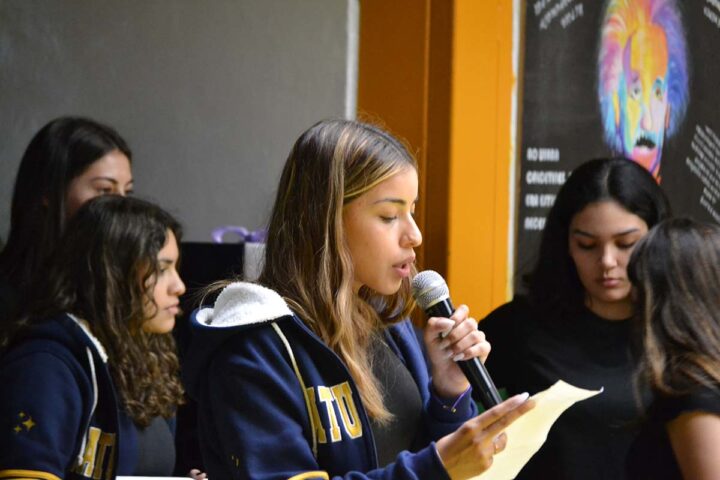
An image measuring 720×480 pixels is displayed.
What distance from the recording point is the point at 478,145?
3.88 m

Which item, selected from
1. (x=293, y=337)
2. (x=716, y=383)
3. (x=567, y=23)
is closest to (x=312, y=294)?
(x=293, y=337)

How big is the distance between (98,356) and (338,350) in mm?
1051

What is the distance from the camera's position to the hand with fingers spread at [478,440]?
1.76 metres

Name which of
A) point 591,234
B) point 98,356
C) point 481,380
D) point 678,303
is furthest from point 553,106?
point 481,380

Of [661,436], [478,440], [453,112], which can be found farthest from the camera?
[453,112]

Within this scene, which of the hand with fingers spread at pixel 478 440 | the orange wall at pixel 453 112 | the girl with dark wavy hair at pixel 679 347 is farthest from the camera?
the orange wall at pixel 453 112

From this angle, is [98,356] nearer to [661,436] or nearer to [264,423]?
[264,423]

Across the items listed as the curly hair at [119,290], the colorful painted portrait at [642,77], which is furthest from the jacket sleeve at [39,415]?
the colorful painted portrait at [642,77]

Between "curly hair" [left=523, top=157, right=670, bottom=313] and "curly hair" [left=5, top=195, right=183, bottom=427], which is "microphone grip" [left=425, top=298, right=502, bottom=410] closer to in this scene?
"curly hair" [left=5, top=195, right=183, bottom=427]

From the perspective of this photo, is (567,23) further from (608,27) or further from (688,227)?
(688,227)

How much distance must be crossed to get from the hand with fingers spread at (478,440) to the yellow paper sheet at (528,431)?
73 millimetres

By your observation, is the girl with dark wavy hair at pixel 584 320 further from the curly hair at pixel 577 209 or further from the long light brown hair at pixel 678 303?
the long light brown hair at pixel 678 303

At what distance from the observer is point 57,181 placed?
3.56 m

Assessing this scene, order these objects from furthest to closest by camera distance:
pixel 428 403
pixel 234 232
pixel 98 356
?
pixel 234 232, pixel 98 356, pixel 428 403
